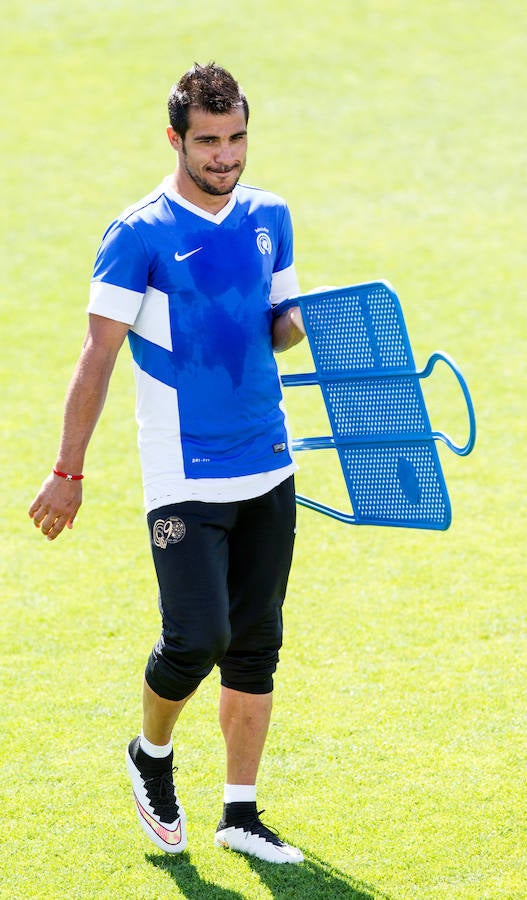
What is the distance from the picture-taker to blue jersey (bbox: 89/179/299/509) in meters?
3.73

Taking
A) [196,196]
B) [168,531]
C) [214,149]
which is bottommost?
[168,531]

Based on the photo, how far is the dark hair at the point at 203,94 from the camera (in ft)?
12.3

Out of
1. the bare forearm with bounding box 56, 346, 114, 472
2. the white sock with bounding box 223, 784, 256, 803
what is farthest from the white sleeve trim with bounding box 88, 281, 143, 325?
the white sock with bounding box 223, 784, 256, 803

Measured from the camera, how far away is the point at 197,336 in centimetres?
378

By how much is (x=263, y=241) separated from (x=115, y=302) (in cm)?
54

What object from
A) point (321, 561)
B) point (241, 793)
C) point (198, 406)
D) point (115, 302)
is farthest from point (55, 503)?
point (321, 561)

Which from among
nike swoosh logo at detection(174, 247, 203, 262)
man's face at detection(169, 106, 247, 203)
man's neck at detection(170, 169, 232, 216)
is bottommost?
nike swoosh logo at detection(174, 247, 203, 262)

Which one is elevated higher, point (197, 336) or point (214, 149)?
point (214, 149)

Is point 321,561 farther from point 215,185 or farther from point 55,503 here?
point 215,185

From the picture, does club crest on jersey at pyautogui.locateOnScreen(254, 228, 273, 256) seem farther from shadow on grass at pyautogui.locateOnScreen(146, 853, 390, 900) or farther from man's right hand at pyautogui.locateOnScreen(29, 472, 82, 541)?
shadow on grass at pyautogui.locateOnScreen(146, 853, 390, 900)

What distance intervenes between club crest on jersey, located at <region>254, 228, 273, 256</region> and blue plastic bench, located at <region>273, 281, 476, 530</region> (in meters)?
0.18

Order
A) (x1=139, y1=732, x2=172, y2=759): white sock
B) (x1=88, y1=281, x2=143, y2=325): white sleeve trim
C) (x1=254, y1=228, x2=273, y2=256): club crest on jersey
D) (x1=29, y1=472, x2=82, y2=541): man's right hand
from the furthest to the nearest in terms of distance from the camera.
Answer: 1. (x1=139, y1=732, x2=172, y2=759): white sock
2. (x1=254, y1=228, x2=273, y2=256): club crest on jersey
3. (x1=29, y1=472, x2=82, y2=541): man's right hand
4. (x1=88, y1=281, x2=143, y2=325): white sleeve trim

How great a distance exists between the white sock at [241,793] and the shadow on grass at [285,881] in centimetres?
17

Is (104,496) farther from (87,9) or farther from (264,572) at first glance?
(87,9)
